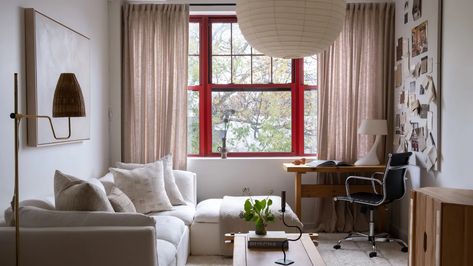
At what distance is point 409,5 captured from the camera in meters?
4.59

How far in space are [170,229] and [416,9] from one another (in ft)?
10.2

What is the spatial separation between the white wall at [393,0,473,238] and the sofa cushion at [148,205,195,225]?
2.24 meters

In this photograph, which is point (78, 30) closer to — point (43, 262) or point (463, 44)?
point (43, 262)

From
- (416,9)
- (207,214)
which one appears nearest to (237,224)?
(207,214)

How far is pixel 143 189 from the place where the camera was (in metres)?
4.22

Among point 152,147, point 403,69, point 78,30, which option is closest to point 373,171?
point 403,69

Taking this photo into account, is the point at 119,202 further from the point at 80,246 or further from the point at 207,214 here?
the point at 207,214

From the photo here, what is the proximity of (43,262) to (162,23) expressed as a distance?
3.31m

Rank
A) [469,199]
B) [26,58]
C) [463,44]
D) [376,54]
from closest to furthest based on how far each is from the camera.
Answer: [469,199] → [26,58] → [463,44] → [376,54]

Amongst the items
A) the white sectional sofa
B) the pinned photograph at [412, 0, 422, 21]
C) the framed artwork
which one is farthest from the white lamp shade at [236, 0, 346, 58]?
the pinned photograph at [412, 0, 422, 21]

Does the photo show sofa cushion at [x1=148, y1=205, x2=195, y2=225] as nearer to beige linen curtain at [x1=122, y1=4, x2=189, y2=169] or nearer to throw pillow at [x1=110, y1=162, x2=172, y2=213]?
throw pillow at [x1=110, y1=162, x2=172, y2=213]

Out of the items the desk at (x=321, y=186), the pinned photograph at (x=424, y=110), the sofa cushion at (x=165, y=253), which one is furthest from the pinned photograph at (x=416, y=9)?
the sofa cushion at (x=165, y=253)

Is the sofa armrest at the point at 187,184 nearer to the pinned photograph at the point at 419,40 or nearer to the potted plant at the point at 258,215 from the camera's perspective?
the potted plant at the point at 258,215

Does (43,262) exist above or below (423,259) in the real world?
above
